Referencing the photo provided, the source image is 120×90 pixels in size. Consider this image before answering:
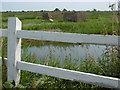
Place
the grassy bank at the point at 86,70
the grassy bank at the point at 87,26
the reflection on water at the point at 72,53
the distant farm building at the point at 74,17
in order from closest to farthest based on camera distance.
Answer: the grassy bank at the point at 86,70 < the grassy bank at the point at 87,26 < the reflection on water at the point at 72,53 < the distant farm building at the point at 74,17

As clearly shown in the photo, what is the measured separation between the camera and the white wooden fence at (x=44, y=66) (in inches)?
107

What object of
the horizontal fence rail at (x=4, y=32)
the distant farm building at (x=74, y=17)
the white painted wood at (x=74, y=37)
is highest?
the distant farm building at (x=74, y=17)

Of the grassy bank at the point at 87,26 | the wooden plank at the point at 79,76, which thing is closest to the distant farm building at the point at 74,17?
the grassy bank at the point at 87,26

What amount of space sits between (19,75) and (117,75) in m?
1.62

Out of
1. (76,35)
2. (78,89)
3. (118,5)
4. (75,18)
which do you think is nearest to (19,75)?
(78,89)

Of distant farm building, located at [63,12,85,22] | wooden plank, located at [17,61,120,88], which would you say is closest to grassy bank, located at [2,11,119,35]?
wooden plank, located at [17,61,120,88]

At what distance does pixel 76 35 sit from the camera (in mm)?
2900

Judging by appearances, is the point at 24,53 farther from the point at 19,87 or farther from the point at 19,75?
the point at 19,87

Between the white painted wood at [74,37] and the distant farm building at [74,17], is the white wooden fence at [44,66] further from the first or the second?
the distant farm building at [74,17]

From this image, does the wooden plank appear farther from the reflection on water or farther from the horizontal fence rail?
the reflection on water

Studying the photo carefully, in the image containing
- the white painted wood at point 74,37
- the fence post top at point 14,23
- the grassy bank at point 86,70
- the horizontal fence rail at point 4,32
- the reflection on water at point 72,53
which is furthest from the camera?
the reflection on water at point 72,53

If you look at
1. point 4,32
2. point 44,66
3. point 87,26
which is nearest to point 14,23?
point 4,32

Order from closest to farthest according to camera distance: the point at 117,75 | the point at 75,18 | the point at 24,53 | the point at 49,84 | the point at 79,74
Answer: the point at 79,74, the point at 117,75, the point at 49,84, the point at 24,53, the point at 75,18

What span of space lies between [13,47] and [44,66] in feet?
2.12
